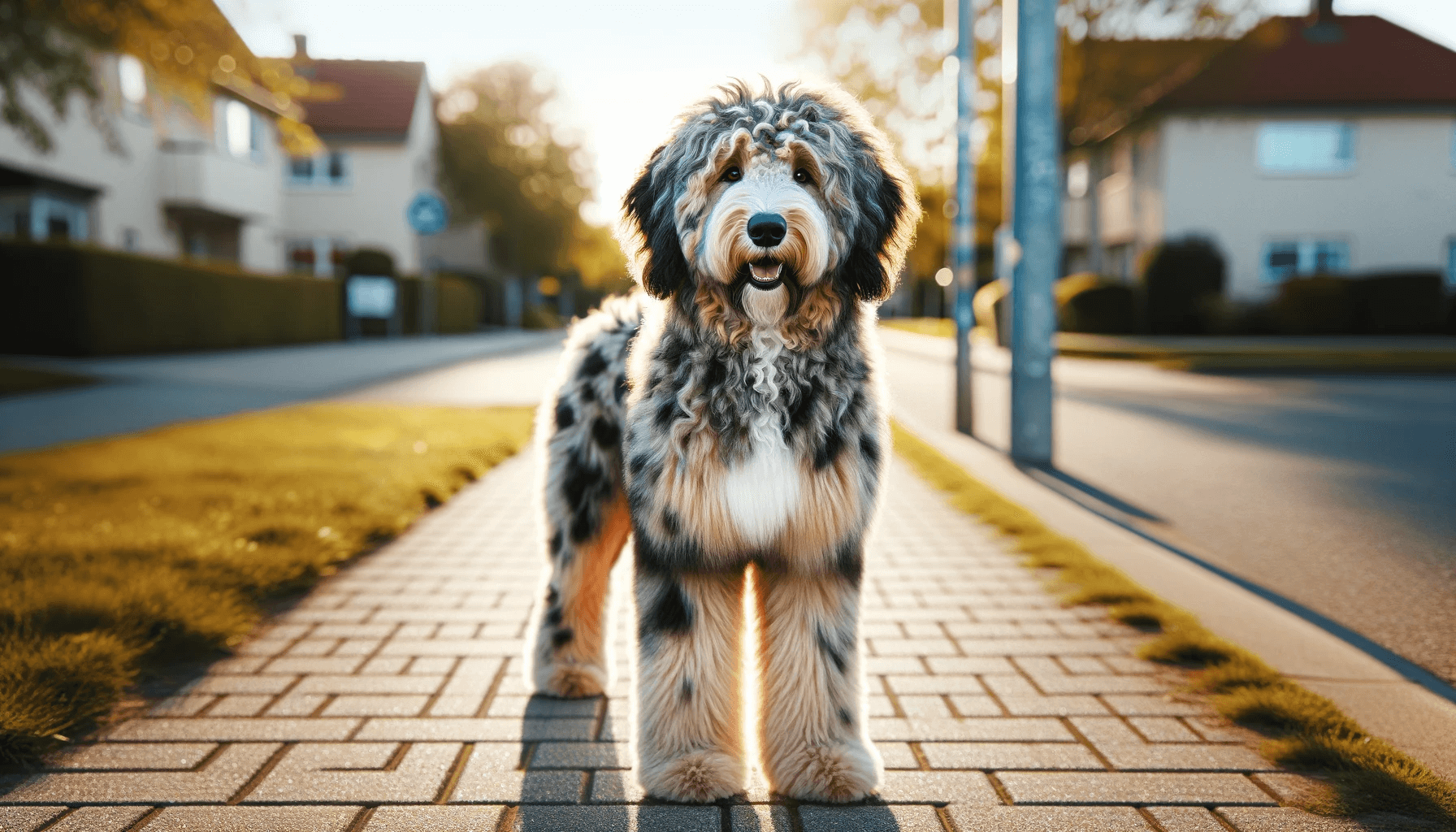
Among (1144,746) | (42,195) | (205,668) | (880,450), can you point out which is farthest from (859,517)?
(42,195)

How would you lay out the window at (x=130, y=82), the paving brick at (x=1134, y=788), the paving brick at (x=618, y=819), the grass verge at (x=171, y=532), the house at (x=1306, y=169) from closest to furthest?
the paving brick at (x=618, y=819) < the paving brick at (x=1134, y=788) < the grass verge at (x=171, y=532) < the window at (x=130, y=82) < the house at (x=1306, y=169)

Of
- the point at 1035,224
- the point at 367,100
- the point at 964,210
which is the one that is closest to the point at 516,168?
the point at 367,100

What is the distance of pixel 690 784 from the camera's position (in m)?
2.68

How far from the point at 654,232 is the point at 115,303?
15.9m

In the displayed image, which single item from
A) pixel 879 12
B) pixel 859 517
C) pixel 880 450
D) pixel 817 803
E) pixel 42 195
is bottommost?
pixel 817 803

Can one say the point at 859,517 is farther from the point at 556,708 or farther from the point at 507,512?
the point at 507,512

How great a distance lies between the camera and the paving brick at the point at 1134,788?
265 centimetres

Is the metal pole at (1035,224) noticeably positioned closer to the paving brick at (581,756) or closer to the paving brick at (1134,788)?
the paving brick at (1134,788)

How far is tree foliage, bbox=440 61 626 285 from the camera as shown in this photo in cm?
3900

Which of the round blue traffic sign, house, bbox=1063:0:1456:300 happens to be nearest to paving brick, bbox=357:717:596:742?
the round blue traffic sign

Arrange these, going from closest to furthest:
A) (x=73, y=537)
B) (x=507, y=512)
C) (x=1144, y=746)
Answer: (x=1144, y=746) < (x=73, y=537) < (x=507, y=512)

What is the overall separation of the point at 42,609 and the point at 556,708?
6.76ft

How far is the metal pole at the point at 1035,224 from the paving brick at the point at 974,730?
5.32 metres

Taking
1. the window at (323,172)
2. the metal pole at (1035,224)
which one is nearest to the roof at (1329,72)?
the metal pole at (1035,224)
